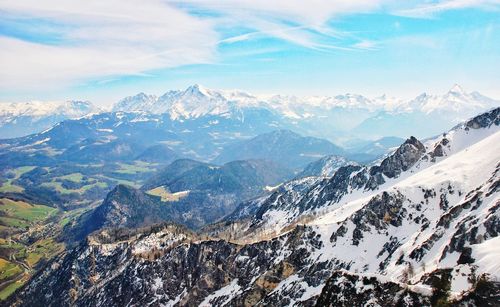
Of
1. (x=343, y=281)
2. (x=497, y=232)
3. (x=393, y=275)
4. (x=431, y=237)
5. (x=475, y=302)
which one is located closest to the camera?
(x=475, y=302)

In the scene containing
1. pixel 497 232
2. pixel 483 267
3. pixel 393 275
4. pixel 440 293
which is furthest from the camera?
pixel 393 275

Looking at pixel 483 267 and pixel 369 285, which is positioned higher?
pixel 483 267

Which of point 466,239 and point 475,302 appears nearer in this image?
point 475,302

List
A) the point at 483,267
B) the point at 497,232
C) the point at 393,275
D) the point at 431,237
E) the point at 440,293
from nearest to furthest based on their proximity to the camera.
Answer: the point at 440,293, the point at 483,267, the point at 497,232, the point at 393,275, the point at 431,237

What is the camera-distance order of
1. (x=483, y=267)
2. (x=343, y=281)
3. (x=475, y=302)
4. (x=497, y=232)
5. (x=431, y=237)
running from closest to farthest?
(x=475, y=302), (x=483, y=267), (x=343, y=281), (x=497, y=232), (x=431, y=237)

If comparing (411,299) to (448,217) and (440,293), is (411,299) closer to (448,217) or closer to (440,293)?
(440,293)

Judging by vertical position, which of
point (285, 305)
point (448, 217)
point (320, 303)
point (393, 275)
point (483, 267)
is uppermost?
point (483, 267)

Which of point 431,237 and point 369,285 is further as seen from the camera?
point 431,237

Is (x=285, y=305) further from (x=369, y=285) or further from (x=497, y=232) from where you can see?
(x=369, y=285)


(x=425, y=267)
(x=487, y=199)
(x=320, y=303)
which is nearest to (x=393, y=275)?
(x=425, y=267)

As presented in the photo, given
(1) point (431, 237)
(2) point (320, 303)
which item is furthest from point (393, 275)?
(2) point (320, 303)
